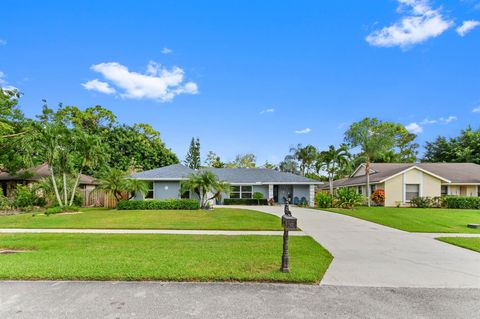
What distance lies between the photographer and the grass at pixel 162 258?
199 inches

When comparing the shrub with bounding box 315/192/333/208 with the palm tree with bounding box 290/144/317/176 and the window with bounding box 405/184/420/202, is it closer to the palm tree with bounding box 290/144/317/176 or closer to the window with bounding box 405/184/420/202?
the window with bounding box 405/184/420/202

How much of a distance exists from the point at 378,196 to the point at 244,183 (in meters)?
12.2

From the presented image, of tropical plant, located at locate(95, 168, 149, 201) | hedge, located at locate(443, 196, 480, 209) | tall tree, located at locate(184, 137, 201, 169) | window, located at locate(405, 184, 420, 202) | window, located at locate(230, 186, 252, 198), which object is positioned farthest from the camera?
tall tree, located at locate(184, 137, 201, 169)

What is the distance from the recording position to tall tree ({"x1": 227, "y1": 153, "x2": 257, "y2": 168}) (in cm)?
5075

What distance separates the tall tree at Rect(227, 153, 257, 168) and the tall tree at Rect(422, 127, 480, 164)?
28713 millimetres

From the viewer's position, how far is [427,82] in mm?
17688

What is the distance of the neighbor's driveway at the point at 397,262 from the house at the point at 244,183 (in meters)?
14.6

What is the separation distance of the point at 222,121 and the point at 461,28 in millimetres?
19118

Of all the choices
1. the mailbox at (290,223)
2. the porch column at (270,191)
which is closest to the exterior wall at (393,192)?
the porch column at (270,191)

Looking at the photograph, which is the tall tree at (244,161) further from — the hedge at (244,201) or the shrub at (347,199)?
the shrub at (347,199)

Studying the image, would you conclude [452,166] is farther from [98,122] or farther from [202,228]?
[98,122]

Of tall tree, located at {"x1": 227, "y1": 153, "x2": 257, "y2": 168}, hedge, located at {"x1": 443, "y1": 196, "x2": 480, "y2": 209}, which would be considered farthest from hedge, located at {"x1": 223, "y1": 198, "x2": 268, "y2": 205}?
tall tree, located at {"x1": 227, "y1": 153, "x2": 257, "y2": 168}


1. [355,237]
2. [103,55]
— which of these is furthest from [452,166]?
[103,55]

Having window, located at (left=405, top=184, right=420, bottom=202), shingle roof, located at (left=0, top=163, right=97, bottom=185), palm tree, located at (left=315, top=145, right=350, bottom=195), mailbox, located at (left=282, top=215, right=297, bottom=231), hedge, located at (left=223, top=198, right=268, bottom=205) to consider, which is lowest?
hedge, located at (left=223, top=198, right=268, bottom=205)
